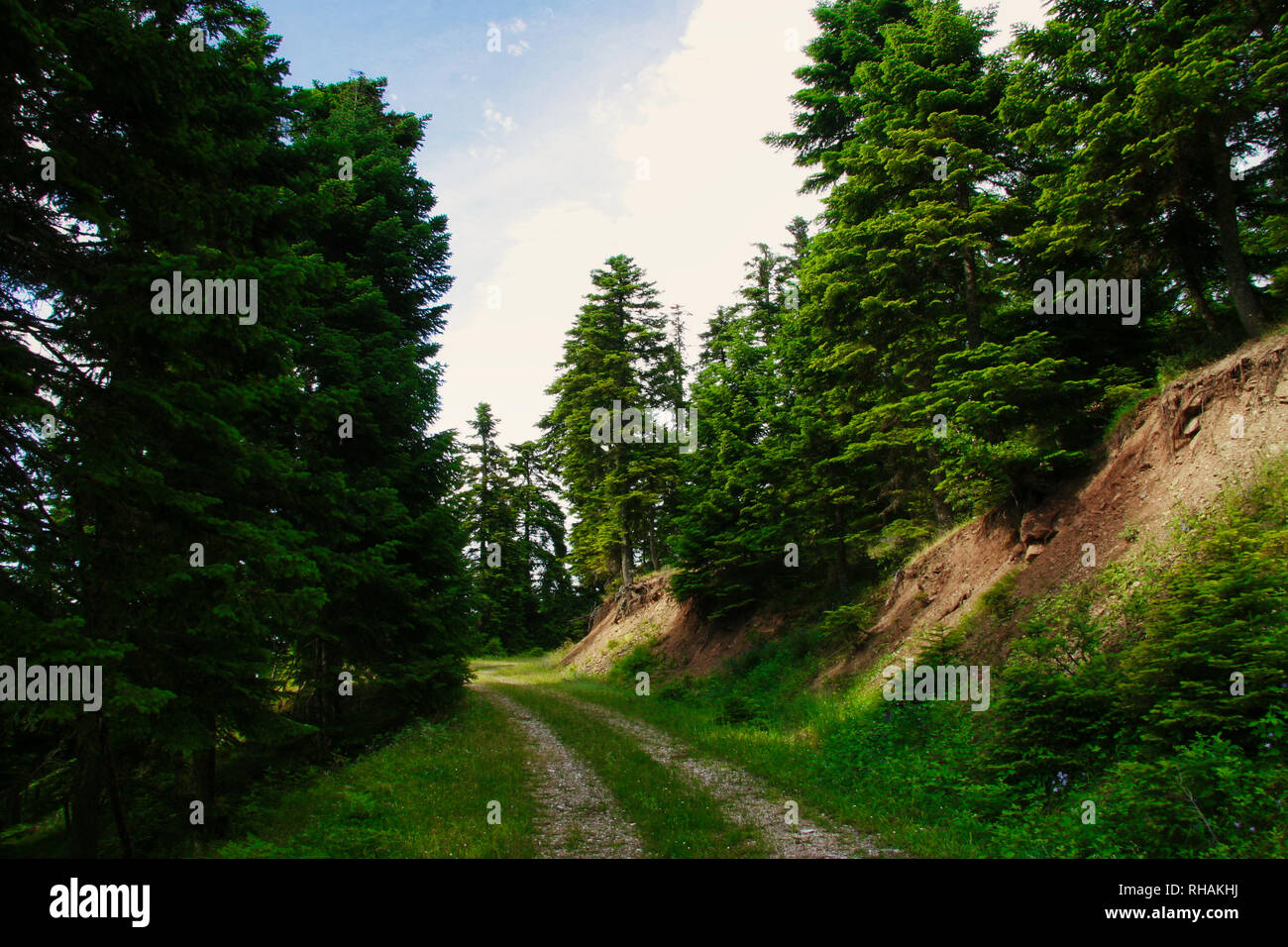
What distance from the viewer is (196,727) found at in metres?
6.57

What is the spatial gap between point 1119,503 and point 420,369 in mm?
16562

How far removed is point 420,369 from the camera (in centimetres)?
1677

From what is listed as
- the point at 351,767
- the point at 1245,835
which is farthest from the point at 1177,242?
the point at 351,767

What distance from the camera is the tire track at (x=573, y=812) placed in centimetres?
702

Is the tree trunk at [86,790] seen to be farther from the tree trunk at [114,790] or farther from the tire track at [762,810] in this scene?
the tire track at [762,810]

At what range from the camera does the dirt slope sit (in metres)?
8.99

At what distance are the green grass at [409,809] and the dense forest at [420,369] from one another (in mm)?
1416

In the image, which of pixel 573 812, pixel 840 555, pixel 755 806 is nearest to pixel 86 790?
pixel 573 812

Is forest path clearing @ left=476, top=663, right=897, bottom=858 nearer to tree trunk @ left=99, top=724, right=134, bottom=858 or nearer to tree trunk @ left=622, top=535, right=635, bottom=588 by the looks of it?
tree trunk @ left=99, top=724, right=134, bottom=858

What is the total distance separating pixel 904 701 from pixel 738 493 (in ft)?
39.2

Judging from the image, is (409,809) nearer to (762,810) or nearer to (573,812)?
(573,812)

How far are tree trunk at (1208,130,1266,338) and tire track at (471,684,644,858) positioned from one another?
511 inches

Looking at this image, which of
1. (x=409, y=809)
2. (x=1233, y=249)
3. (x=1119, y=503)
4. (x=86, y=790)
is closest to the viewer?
(x=86, y=790)

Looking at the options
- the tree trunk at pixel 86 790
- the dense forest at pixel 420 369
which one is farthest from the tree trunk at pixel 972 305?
the tree trunk at pixel 86 790
